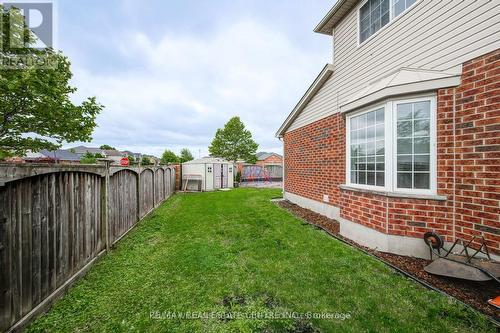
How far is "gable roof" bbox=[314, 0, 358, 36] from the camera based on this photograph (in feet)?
20.1

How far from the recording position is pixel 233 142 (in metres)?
35.4

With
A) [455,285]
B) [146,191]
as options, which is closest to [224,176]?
[146,191]

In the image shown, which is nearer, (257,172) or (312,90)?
(312,90)

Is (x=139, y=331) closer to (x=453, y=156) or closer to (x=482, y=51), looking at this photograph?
(x=453, y=156)

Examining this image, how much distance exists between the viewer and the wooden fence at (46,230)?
1961mm

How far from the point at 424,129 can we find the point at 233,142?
32331 mm

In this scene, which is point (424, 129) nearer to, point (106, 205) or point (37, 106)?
point (106, 205)

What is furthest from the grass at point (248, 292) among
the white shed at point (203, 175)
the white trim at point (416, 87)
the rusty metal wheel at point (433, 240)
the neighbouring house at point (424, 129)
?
the white shed at point (203, 175)

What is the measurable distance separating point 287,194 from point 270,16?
8.46m

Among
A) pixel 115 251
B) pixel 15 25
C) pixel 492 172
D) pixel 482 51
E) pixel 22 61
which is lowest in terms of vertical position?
pixel 115 251

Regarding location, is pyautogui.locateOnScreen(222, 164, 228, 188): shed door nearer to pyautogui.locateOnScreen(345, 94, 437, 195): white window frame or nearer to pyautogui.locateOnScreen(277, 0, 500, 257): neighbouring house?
pyautogui.locateOnScreen(277, 0, 500, 257): neighbouring house

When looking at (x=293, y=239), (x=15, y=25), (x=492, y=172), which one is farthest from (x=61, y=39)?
(x=492, y=172)

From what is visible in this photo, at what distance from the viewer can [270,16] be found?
9.92m

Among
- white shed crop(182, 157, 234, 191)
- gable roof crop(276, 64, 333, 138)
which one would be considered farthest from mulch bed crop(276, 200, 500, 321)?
Answer: white shed crop(182, 157, 234, 191)
